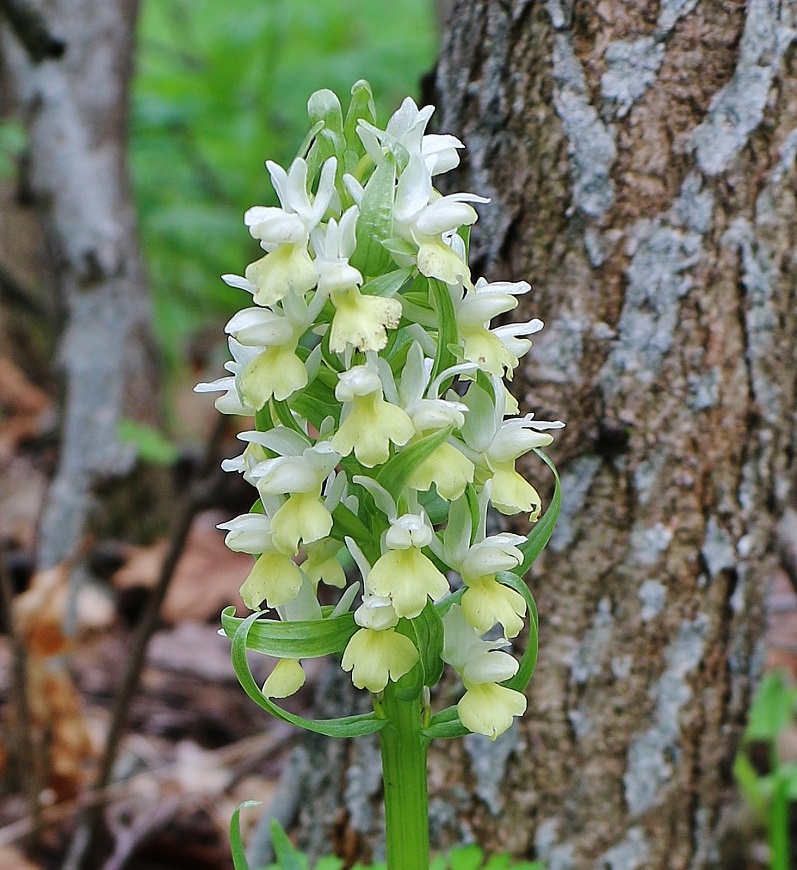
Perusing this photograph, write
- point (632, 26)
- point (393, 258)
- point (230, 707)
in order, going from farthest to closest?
point (230, 707) < point (632, 26) < point (393, 258)

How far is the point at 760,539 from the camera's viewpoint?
185 cm

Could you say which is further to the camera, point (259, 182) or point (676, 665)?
point (259, 182)

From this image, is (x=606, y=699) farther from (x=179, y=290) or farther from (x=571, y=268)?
(x=179, y=290)

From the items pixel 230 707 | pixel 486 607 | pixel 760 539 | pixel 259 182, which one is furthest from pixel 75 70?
pixel 486 607

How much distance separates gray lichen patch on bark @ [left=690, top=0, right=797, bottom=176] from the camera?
1.57 m

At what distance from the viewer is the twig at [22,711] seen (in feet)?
7.40

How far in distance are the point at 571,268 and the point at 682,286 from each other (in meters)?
0.19

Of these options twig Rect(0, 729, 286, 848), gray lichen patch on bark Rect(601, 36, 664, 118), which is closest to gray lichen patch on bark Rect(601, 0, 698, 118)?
gray lichen patch on bark Rect(601, 36, 664, 118)

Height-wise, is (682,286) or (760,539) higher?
(682,286)

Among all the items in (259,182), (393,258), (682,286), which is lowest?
(393,258)

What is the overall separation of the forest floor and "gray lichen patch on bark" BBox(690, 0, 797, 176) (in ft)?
3.16

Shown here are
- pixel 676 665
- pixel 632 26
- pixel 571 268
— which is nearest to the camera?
pixel 632 26

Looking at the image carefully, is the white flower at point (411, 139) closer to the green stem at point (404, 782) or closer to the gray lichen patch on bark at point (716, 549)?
the green stem at point (404, 782)

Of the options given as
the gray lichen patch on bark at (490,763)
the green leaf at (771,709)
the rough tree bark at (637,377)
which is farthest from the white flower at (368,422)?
the green leaf at (771,709)
